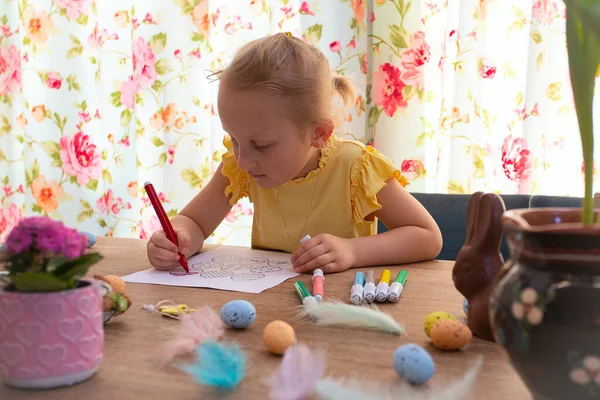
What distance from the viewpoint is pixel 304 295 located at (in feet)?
2.33

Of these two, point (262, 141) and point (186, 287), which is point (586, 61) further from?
point (262, 141)

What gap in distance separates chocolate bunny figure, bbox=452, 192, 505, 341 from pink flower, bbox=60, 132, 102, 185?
5.67 feet

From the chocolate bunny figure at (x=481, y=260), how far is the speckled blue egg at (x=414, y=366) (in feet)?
0.41

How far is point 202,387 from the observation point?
45 cm

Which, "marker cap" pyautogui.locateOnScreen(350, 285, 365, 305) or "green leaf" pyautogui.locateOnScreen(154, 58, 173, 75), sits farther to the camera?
"green leaf" pyautogui.locateOnScreen(154, 58, 173, 75)

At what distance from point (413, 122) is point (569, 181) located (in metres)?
0.47

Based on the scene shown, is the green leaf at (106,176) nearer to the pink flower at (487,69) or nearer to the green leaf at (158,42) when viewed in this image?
the green leaf at (158,42)

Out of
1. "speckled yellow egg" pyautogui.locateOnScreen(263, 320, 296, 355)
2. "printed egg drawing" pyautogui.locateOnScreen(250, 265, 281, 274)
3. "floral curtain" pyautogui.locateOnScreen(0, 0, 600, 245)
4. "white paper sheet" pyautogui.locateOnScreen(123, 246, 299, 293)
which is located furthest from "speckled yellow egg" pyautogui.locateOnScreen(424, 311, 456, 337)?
"floral curtain" pyautogui.locateOnScreen(0, 0, 600, 245)

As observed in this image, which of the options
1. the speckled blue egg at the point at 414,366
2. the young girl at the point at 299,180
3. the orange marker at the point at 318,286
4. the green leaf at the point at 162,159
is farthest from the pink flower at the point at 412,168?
the speckled blue egg at the point at 414,366

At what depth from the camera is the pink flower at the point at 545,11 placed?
5.45 feet

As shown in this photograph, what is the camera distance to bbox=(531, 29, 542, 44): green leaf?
1690mm

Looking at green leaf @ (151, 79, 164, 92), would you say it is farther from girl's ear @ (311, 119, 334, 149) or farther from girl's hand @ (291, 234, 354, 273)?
girl's hand @ (291, 234, 354, 273)

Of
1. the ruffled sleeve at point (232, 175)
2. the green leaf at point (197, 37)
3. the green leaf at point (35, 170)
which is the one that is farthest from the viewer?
the green leaf at point (35, 170)

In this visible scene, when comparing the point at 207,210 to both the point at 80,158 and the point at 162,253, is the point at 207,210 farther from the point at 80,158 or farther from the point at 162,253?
the point at 80,158
